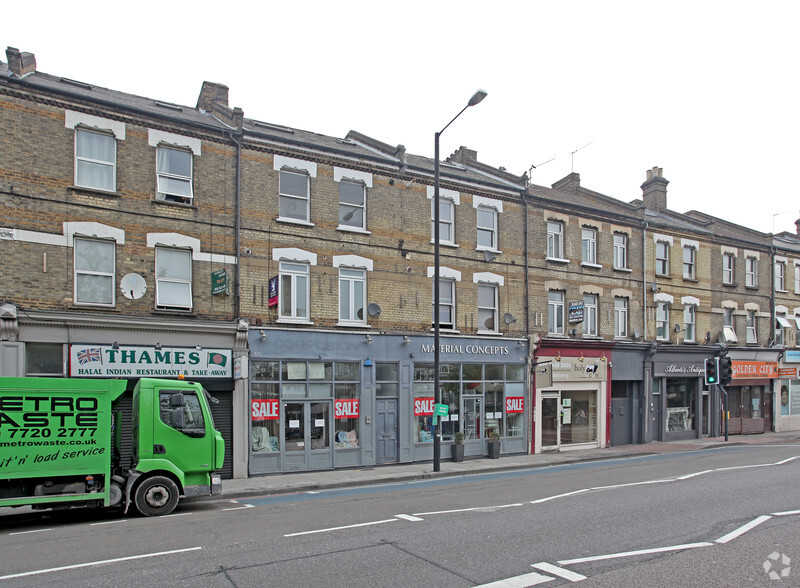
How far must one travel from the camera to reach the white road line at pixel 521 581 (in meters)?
7.28

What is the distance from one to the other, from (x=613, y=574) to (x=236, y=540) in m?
5.34

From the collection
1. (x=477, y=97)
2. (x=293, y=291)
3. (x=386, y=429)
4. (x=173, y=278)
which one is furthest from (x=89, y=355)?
(x=477, y=97)

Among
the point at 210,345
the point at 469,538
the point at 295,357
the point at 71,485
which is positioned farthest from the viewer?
the point at 295,357

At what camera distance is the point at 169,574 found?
7820 millimetres

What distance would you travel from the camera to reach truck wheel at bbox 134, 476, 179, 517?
12180mm

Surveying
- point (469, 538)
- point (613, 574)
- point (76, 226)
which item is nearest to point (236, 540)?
point (469, 538)

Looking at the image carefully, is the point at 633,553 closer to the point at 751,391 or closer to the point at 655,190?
the point at 655,190

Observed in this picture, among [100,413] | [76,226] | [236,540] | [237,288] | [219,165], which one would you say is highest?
[219,165]

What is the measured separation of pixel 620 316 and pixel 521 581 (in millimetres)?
21333

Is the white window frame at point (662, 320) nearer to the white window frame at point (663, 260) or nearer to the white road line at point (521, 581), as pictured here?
the white window frame at point (663, 260)

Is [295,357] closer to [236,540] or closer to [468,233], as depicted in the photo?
[468,233]

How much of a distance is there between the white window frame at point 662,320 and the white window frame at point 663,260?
4.50 feet

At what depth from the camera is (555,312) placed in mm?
25000

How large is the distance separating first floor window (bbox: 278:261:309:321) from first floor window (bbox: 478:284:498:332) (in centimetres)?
664
